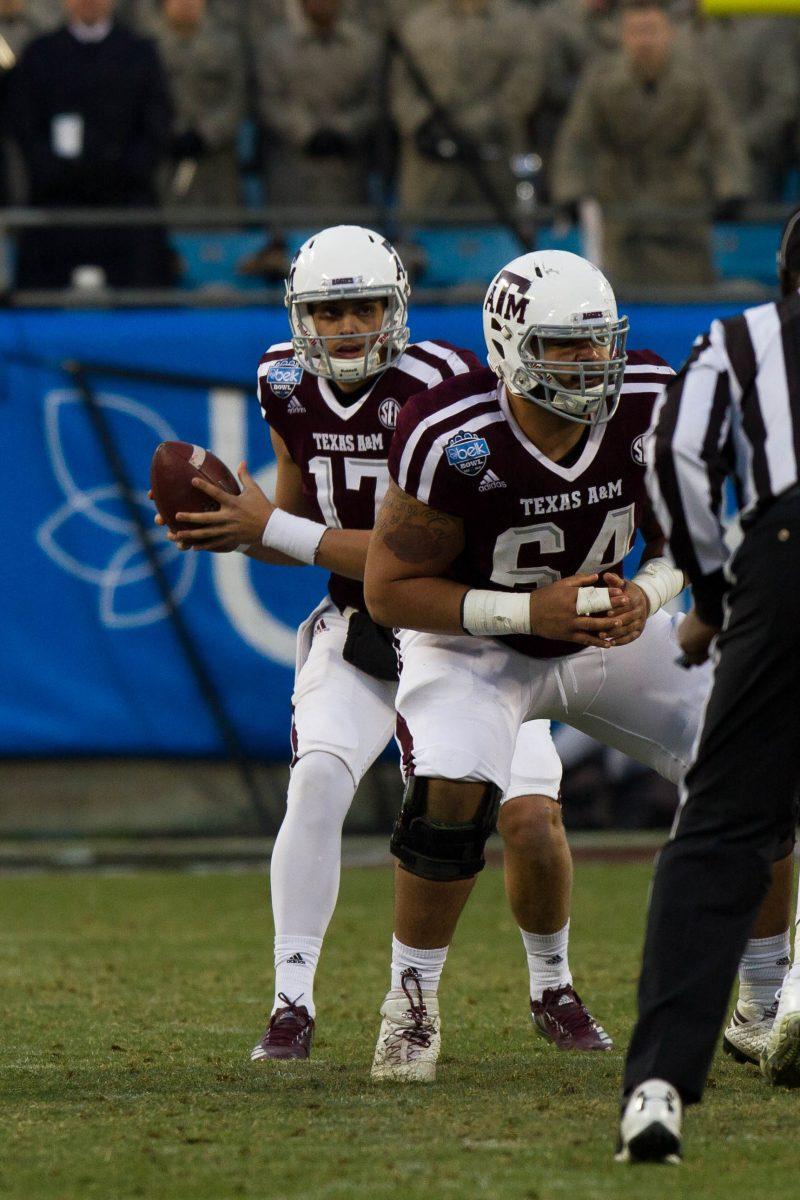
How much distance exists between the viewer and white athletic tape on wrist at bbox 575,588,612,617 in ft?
12.4

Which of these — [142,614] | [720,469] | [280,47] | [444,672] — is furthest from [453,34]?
[720,469]

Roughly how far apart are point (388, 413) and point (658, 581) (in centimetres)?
78

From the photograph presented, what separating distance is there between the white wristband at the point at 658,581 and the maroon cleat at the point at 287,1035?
44.1 inches

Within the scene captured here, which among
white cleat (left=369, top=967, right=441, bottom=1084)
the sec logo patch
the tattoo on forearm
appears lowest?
white cleat (left=369, top=967, right=441, bottom=1084)

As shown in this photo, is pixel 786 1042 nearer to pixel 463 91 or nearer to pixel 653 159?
pixel 653 159

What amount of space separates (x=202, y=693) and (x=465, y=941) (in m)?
2.60

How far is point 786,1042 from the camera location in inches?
139

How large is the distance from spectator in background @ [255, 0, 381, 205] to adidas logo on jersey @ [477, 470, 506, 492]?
18.5 ft

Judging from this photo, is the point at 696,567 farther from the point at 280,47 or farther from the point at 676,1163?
the point at 280,47

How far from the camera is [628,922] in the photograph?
6172 millimetres

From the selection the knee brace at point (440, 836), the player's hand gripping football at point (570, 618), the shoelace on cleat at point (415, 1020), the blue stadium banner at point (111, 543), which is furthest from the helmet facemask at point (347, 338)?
the blue stadium banner at point (111, 543)

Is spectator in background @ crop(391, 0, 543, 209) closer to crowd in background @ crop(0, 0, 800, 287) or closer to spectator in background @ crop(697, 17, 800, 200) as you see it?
crowd in background @ crop(0, 0, 800, 287)

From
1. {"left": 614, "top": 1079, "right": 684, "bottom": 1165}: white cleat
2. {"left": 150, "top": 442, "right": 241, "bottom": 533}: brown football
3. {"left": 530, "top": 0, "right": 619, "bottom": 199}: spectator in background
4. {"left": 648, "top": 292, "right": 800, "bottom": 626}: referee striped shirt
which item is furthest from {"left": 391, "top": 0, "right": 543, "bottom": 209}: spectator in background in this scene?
{"left": 614, "top": 1079, "right": 684, "bottom": 1165}: white cleat

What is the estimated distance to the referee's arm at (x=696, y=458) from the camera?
2926 millimetres
